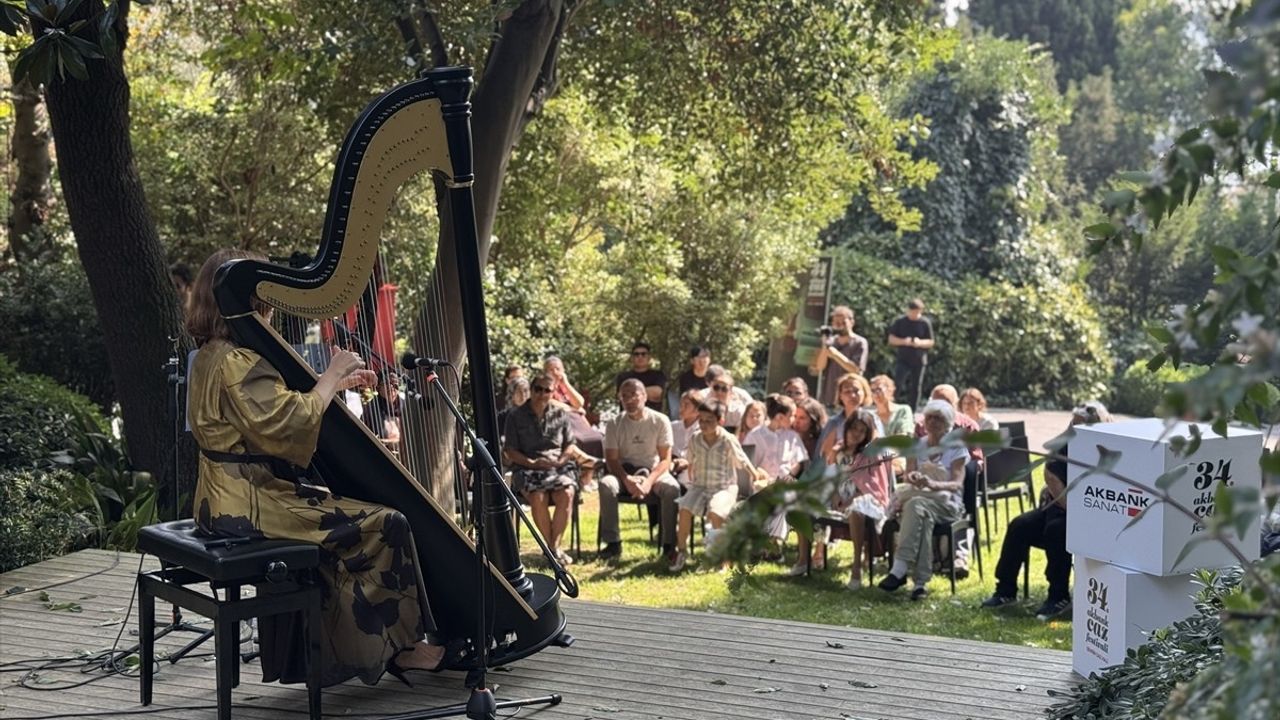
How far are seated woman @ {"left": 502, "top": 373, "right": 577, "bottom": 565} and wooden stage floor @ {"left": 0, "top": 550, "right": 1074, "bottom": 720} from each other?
2831 mm

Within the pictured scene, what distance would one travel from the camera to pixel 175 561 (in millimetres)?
4582

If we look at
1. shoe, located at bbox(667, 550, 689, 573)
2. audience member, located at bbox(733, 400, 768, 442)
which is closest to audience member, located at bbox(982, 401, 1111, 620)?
shoe, located at bbox(667, 550, 689, 573)

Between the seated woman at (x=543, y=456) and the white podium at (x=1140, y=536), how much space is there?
4.29m

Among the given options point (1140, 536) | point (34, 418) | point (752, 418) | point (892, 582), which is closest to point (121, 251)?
point (34, 418)

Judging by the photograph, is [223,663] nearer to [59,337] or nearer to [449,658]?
[449,658]

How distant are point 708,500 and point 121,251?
12.3 feet

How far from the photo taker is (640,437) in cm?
928

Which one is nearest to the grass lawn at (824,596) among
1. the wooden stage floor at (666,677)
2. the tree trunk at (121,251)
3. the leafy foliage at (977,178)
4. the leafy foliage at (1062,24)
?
the wooden stage floor at (666,677)

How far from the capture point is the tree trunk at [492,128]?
834 cm

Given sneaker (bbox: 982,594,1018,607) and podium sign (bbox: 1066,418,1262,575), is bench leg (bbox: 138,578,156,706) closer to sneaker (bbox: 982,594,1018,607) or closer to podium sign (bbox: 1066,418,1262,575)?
podium sign (bbox: 1066,418,1262,575)

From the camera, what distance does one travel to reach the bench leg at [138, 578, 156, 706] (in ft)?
15.6

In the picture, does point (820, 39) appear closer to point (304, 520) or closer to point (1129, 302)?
point (304, 520)

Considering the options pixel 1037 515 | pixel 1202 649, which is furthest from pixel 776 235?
pixel 1202 649

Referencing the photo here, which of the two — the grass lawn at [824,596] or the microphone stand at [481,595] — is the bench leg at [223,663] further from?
the grass lawn at [824,596]
